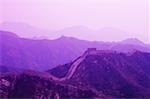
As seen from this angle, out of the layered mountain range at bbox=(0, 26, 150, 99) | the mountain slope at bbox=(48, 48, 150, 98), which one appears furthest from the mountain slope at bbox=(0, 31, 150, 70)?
the mountain slope at bbox=(48, 48, 150, 98)

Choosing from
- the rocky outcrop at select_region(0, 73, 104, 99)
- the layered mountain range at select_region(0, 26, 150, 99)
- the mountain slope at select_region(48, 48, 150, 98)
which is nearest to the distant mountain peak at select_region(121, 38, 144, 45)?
the layered mountain range at select_region(0, 26, 150, 99)

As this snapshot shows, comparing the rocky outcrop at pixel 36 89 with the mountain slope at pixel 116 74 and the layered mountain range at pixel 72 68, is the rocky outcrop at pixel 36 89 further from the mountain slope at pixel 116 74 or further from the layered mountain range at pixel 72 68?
the mountain slope at pixel 116 74

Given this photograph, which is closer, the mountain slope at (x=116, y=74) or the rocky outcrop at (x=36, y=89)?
the rocky outcrop at (x=36, y=89)

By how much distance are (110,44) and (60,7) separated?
1220 mm

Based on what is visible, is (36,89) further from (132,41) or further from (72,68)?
(132,41)

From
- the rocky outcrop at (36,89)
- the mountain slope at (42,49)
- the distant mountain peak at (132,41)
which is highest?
the distant mountain peak at (132,41)

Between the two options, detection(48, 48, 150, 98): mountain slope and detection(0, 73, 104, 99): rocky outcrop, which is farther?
detection(48, 48, 150, 98): mountain slope

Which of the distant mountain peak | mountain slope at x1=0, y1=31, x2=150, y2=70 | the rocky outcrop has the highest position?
the distant mountain peak

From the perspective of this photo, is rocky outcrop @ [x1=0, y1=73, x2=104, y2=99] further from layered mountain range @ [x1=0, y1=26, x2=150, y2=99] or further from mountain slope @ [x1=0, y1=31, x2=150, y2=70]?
mountain slope @ [x1=0, y1=31, x2=150, y2=70]

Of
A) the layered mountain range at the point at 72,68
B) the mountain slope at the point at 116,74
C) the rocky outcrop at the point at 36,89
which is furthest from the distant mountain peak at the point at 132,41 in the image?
the rocky outcrop at the point at 36,89

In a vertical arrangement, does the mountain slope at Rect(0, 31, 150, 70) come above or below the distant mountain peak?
below

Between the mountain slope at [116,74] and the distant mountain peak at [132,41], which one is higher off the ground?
the distant mountain peak at [132,41]

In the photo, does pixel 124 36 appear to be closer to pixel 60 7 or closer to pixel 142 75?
pixel 142 75

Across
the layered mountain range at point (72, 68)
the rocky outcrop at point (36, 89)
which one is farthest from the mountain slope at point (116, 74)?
the rocky outcrop at point (36, 89)
